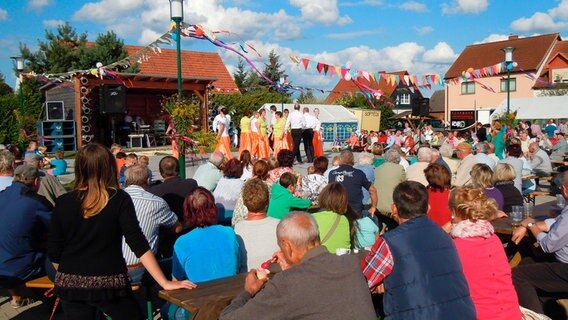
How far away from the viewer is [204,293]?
3000mm

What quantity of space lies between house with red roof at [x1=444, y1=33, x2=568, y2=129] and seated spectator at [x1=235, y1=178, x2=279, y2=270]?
132 feet

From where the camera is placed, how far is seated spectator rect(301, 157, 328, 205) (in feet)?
21.2

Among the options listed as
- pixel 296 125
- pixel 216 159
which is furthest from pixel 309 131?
pixel 216 159

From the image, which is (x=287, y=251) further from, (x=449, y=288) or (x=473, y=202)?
(x=473, y=202)

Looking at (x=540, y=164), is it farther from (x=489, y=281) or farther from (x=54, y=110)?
(x=54, y=110)

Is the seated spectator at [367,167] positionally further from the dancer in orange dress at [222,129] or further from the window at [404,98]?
the window at [404,98]

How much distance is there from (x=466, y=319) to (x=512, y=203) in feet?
10.6

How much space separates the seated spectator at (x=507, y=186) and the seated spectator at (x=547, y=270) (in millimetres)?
1475

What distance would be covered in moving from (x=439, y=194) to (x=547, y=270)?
151 cm

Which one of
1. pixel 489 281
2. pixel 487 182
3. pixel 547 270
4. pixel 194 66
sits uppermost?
pixel 194 66

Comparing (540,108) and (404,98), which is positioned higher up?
(404,98)

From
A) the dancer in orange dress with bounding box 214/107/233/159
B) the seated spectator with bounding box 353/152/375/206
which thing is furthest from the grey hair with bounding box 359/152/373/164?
→ the dancer in orange dress with bounding box 214/107/233/159

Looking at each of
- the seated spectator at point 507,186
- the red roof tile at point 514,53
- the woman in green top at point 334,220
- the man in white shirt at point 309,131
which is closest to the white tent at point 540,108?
the red roof tile at point 514,53

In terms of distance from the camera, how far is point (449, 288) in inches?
110
